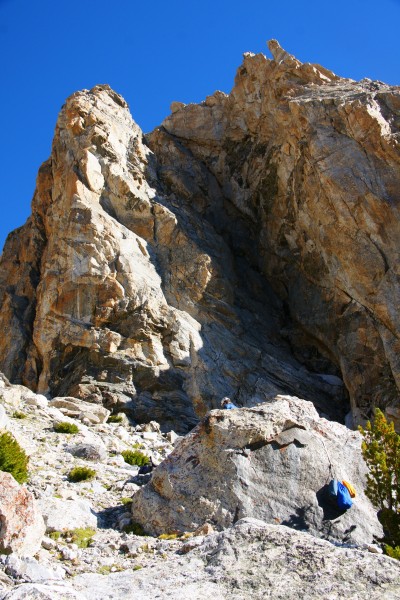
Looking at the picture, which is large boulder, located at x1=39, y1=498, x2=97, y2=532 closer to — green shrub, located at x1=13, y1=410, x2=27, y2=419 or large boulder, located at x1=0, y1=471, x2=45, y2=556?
large boulder, located at x1=0, y1=471, x2=45, y2=556

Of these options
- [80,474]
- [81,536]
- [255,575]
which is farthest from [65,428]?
[255,575]

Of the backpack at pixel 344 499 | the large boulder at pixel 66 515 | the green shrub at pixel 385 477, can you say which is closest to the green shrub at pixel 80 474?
the large boulder at pixel 66 515

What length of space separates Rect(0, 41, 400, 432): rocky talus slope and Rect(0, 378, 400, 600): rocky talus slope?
16.0m

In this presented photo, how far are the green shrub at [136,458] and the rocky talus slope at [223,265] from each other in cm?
1134

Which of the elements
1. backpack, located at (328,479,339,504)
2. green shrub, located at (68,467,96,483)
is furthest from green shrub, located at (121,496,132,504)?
backpack, located at (328,479,339,504)

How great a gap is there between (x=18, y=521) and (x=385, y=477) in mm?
7758

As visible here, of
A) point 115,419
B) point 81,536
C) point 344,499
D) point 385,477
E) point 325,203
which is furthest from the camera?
point 325,203

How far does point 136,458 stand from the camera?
20.9 m

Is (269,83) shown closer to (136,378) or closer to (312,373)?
(312,373)

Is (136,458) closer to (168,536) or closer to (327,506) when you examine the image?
(168,536)

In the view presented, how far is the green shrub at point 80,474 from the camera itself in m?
17.0

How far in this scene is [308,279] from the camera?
4356 cm

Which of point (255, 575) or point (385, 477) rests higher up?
point (385, 477)

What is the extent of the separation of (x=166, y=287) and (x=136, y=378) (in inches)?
280
